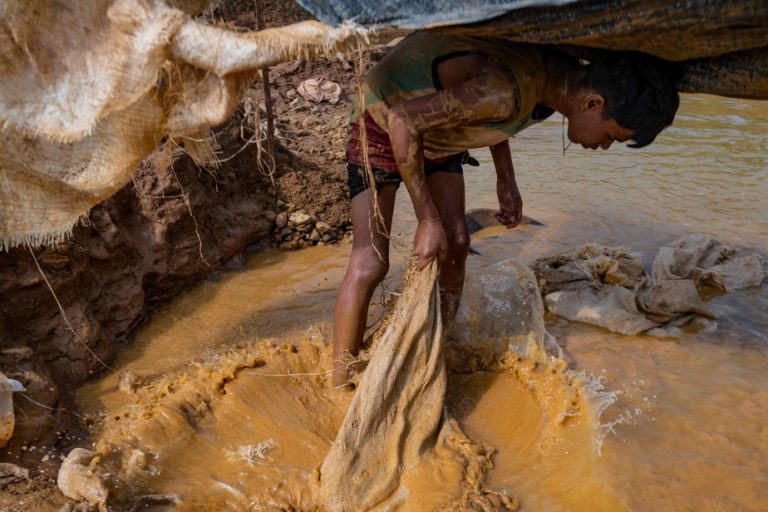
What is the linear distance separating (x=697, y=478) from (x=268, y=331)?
87.4 inches

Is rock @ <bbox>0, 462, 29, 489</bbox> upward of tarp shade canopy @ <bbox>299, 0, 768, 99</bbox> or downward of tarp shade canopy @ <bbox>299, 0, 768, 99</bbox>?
downward

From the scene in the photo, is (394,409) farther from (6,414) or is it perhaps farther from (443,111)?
(6,414)

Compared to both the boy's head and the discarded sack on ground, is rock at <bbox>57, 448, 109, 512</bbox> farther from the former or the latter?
the discarded sack on ground

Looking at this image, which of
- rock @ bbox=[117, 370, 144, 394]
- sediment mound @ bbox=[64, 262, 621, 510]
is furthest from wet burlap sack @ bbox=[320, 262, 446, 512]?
rock @ bbox=[117, 370, 144, 394]

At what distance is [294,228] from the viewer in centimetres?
447

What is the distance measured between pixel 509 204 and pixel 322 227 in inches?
69.8

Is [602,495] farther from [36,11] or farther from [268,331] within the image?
[36,11]

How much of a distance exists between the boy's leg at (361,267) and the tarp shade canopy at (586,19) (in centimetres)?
92

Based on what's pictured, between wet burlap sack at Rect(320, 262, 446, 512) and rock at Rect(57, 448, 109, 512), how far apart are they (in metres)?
0.74

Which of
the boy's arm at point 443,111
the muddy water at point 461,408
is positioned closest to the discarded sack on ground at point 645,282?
the muddy water at point 461,408

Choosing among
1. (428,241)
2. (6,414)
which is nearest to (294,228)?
(428,241)

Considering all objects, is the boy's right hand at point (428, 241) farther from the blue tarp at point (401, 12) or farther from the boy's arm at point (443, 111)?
the blue tarp at point (401, 12)

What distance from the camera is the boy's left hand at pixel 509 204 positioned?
3066 mm

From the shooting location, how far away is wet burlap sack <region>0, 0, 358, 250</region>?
160 centimetres
